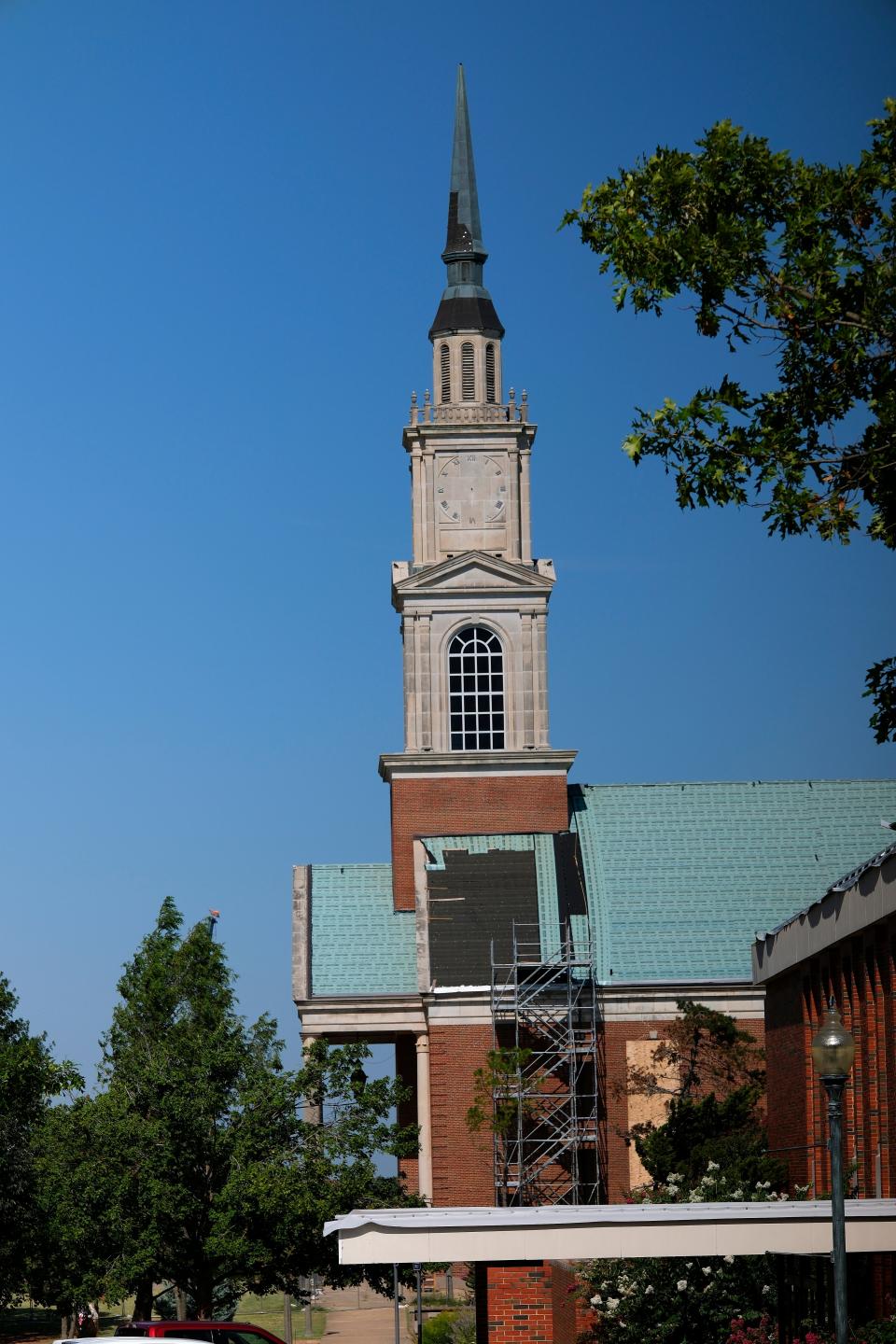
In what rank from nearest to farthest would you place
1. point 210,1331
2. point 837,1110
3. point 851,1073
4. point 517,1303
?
point 837,1110 → point 517,1303 → point 851,1073 → point 210,1331

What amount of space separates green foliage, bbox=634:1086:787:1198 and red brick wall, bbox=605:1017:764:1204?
270 inches

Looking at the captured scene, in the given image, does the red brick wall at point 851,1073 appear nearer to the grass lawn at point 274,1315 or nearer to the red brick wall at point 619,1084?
the red brick wall at point 619,1084

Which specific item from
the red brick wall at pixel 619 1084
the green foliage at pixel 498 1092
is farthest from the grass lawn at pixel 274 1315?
the red brick wall at pixel 619 1084

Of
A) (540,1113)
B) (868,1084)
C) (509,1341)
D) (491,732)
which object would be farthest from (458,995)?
(509,1341)

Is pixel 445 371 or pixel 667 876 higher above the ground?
pixel 445 371

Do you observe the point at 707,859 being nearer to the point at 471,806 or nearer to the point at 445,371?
the point at 471,806

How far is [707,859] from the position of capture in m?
54.3

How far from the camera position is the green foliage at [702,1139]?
37.8 m

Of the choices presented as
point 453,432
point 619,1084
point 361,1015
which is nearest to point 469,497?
point 453,432

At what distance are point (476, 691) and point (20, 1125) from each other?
15.6 m

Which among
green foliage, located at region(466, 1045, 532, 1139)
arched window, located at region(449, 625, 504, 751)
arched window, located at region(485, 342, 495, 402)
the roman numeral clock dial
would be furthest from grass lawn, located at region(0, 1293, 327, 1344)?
arched window, located at region(485, 342, 495, 402)

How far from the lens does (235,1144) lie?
40.0 metres

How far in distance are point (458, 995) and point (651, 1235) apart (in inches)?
1037

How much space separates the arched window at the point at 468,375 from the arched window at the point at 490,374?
35cm
